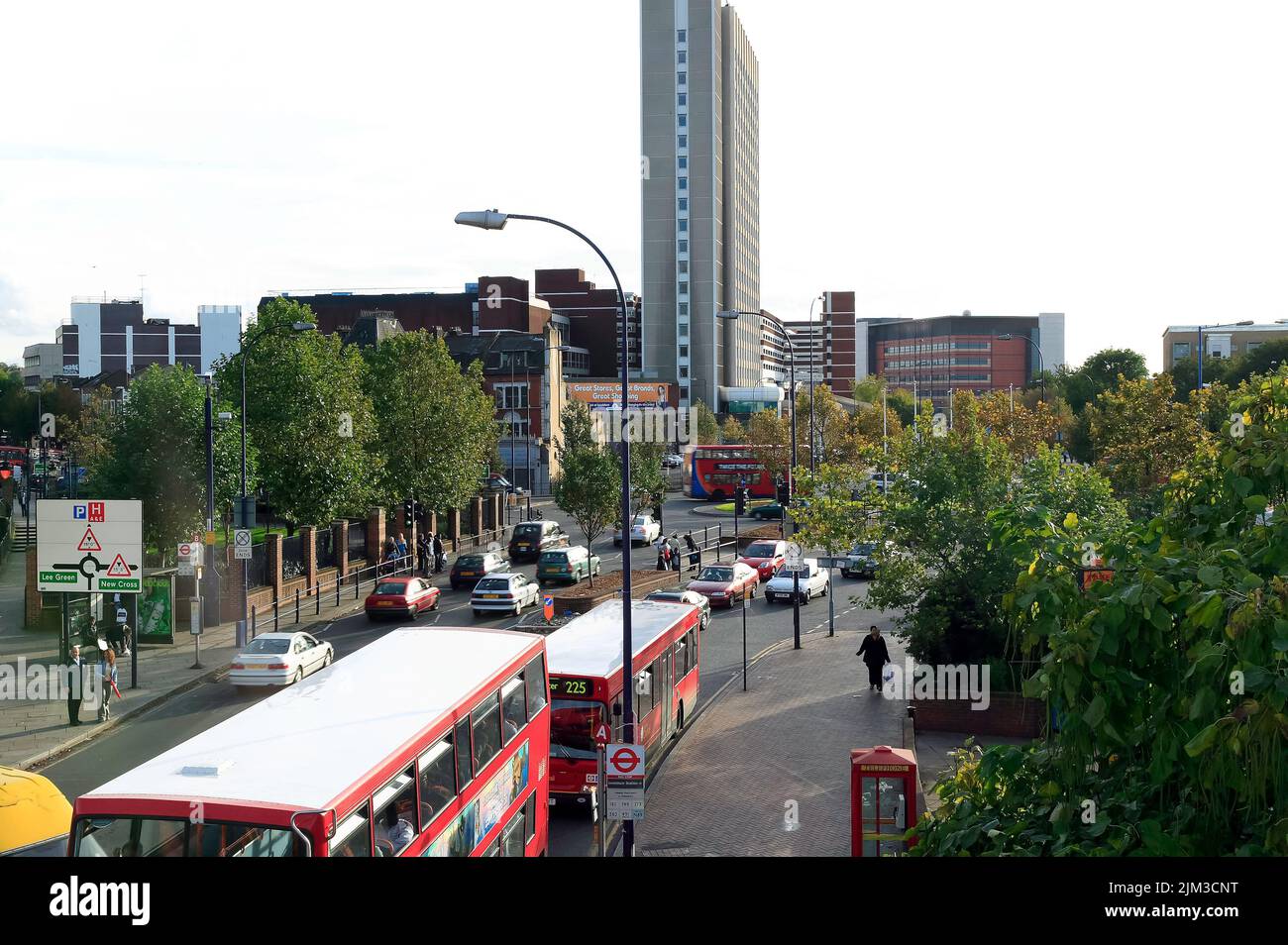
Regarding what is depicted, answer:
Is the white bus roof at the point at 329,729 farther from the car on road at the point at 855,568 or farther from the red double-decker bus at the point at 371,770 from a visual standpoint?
the car on road at the point at 855,568

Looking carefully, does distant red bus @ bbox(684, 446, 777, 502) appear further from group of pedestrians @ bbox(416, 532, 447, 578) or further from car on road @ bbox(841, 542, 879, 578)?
group of pedestrians @ bbox(416, 532, 447, 578)

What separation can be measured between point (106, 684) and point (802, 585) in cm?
2096

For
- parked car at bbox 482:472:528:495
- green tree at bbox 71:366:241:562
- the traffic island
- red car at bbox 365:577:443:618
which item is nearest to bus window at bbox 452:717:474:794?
the traffic island

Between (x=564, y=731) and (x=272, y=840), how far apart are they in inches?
357

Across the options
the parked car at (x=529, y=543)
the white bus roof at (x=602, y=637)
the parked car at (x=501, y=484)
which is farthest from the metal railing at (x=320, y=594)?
Answer: the parked car at (x=501, y=484)

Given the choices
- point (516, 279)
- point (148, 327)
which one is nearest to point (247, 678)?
point (516, 279)

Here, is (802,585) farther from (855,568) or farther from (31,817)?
(31,817)

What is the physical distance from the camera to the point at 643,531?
49.4m

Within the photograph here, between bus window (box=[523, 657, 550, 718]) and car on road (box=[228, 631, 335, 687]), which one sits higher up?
bus window (box=[523, 657, 550, 718])

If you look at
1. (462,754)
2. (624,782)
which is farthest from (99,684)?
(462,754)

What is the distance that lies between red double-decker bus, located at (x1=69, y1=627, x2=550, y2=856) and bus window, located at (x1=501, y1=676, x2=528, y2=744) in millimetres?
33

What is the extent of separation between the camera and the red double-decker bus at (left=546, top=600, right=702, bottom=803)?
1669 centimetres
